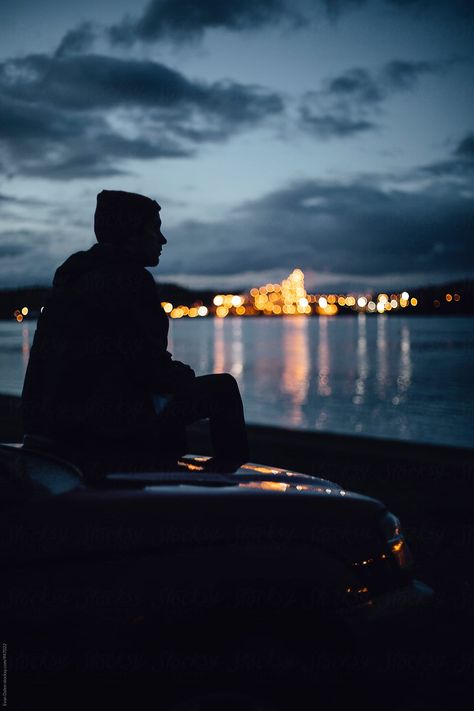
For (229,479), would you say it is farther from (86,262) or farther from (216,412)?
(86,262)

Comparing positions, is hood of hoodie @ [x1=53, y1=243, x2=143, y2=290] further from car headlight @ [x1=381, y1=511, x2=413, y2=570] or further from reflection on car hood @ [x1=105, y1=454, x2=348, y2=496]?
car headlight @ [x1=381, y1=511, x2=413, y2=570]

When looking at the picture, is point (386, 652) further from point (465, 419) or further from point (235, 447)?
point (465, 419)

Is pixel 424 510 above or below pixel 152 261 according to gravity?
below

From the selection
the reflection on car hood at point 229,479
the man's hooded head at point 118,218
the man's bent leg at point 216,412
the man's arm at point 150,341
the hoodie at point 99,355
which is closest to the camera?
the reflection on car hood at point 229,479

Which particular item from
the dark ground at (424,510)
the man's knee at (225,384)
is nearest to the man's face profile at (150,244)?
the man's knee at (225,384)

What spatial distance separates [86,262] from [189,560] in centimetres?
131

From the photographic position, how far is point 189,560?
6.95ft

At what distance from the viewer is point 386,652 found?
10.4 ft

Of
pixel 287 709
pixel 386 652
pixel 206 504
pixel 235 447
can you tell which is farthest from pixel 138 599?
pixel 386 652

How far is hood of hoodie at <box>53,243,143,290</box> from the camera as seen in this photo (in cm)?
288

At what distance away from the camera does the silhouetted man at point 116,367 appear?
2.67m

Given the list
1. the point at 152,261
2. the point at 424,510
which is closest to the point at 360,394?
the point at 424,510

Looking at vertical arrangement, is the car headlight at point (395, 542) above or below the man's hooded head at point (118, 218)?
below

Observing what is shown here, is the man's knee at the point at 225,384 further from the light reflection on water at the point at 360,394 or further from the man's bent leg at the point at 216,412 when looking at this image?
the light reflection on water at the point at 360,394
